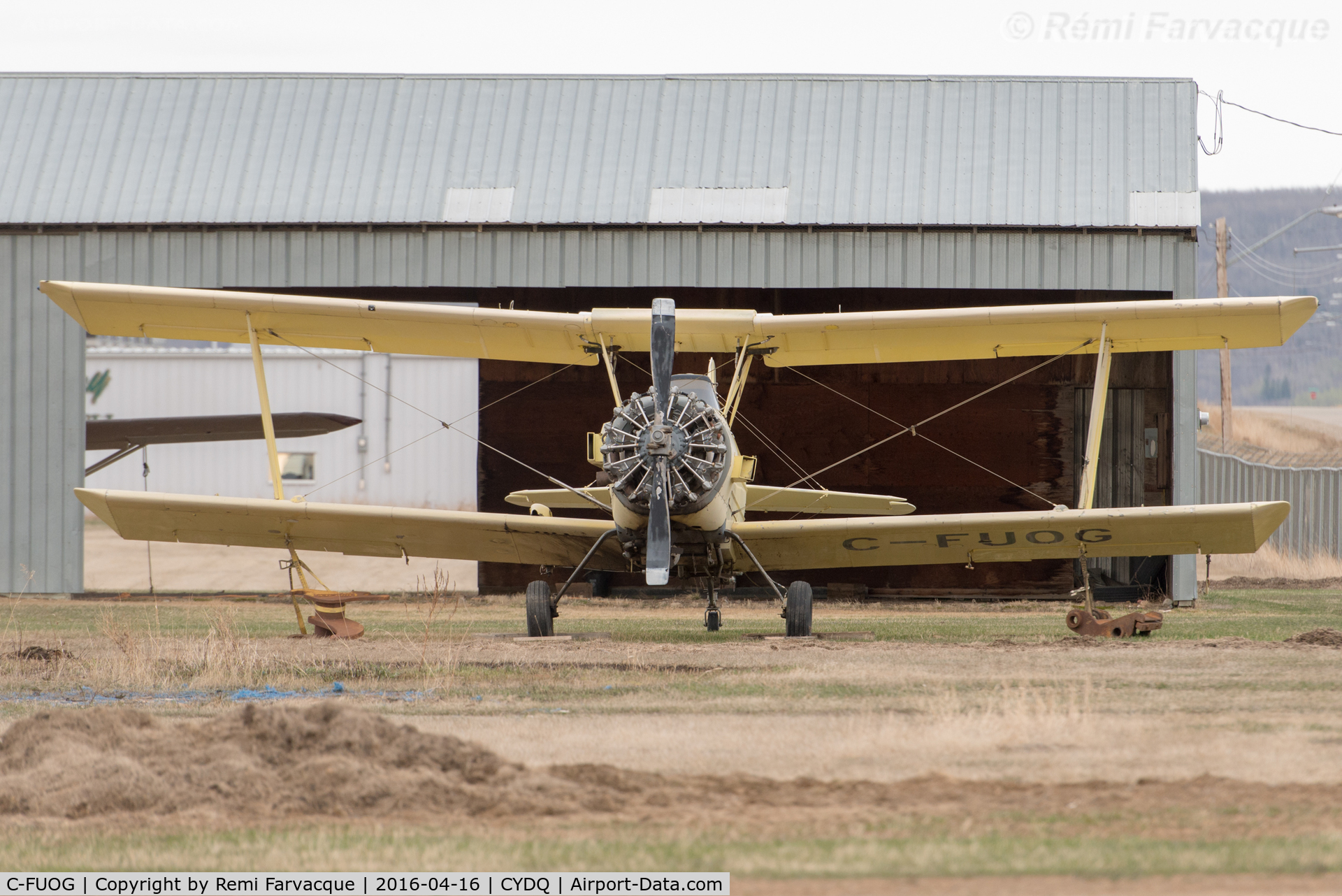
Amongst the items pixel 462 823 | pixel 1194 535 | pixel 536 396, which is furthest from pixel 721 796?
pixel 536 396

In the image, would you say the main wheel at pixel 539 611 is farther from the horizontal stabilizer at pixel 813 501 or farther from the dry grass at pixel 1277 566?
the dry grass at pixel 1277 566

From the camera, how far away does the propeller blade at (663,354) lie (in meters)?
11.4

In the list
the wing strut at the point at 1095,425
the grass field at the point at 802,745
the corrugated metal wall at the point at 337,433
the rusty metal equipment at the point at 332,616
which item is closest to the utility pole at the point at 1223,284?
the corrugated metal wall at the point at 337,433

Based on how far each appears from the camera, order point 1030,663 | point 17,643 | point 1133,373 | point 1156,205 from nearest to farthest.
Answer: point 1030,663, point 17,643, point 1156,205, point 1133,373

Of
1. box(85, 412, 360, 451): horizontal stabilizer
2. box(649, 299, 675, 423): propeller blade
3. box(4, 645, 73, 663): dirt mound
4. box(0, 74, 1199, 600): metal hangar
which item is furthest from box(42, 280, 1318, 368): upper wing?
box(85, 412, 360, 451): horizontal stabilizer

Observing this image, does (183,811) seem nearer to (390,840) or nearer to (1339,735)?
(390,840)

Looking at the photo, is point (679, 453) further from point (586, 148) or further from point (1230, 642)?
point (586, 148)

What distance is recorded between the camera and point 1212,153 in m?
20.3

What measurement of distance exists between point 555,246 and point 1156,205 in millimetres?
7620

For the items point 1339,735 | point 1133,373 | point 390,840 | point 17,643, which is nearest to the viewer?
point 390,840

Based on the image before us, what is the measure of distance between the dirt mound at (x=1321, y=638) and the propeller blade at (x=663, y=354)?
5.30 meters

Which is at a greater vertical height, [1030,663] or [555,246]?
[555,246]

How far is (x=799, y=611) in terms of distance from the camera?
40.7ft

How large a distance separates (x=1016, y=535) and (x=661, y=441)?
325 centimetres
